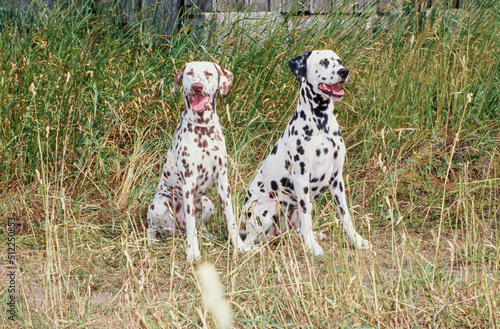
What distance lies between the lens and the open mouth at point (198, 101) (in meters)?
3.63

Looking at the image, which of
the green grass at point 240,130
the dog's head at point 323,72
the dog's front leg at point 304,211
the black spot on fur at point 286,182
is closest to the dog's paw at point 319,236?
the green grass at point 240,130

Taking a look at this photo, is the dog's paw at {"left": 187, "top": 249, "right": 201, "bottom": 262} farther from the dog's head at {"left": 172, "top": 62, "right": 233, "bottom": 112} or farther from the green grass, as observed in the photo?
the dog's head at {"left": 172, "top": 62, "right": 233, "bottom": 112}

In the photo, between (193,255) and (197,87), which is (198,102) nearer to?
(197,87)

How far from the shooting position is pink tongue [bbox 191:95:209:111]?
3631 mm

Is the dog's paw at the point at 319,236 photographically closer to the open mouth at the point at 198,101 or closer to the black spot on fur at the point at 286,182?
the black spot on fur at the point at 286,182

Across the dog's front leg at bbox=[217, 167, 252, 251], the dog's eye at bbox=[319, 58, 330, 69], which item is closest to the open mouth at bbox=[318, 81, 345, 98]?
the dog's eye at bbox=[319, 58, 330, 69]

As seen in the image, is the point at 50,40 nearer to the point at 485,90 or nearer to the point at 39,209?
the point at 39,209

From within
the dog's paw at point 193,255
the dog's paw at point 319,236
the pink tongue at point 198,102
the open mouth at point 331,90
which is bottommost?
the dog's paw at point 319,236

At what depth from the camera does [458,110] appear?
16.2 ft

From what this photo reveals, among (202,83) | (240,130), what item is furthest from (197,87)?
(240,130)

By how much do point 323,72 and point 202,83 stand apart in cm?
72

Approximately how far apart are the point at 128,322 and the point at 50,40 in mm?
3295

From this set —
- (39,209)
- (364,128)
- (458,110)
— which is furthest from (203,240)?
(458,110)

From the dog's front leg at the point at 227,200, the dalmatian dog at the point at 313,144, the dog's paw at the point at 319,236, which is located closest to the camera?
the dalmatian dog at the point at 313,144
